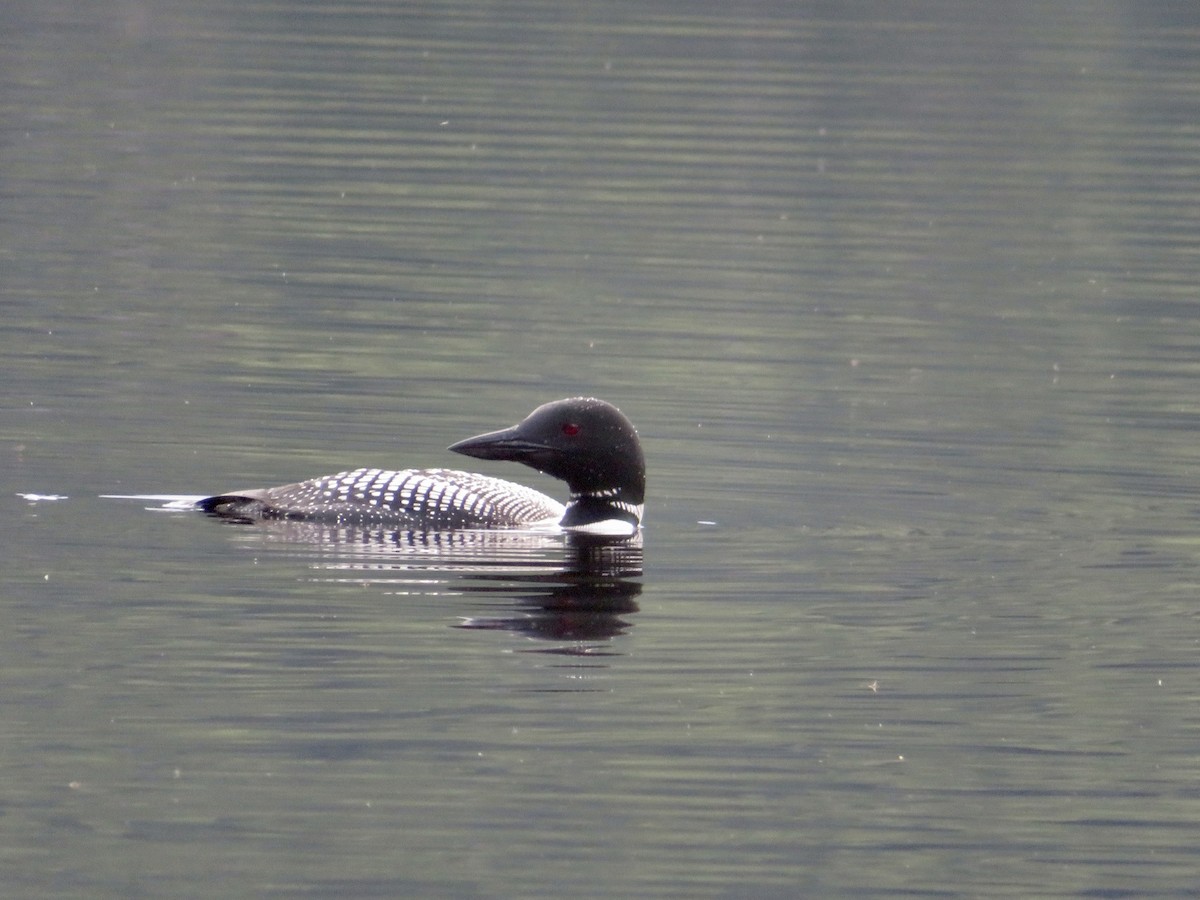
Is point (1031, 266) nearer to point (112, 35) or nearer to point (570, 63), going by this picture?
point (570, 63)

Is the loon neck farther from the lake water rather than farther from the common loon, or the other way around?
the lake water

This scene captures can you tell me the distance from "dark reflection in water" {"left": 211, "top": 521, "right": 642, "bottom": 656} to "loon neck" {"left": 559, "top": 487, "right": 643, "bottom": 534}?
0.27 feet

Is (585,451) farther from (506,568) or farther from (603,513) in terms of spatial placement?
(506,568)

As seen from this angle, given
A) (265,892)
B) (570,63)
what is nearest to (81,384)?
(265,892)

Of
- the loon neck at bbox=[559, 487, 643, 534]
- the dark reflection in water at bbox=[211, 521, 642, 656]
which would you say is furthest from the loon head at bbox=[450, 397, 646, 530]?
the dark reflection in water at bbox=[211, 521, 642, 656]

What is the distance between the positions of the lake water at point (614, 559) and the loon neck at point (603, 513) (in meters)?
0.14

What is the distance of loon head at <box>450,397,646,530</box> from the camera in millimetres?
9000

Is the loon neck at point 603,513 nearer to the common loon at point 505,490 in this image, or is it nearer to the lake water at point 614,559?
the common loon at point 505,490

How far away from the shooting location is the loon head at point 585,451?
900 cm

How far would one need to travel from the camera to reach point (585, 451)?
906cm

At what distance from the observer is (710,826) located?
6023 mm

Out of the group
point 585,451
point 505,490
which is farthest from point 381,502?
point 585,451

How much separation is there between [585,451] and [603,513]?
0.76 ft

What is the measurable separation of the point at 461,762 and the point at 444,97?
20147 millimetres
